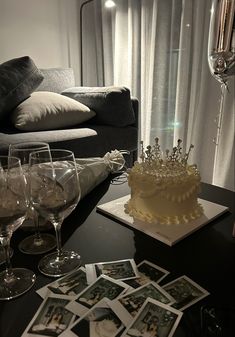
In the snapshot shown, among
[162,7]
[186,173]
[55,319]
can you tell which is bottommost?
[55,319]

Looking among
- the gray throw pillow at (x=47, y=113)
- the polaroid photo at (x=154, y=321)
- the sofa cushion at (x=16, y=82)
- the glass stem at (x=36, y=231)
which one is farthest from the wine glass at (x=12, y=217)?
the sofa cushion at (x=16, y=82)

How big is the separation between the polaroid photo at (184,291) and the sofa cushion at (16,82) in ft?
5.38

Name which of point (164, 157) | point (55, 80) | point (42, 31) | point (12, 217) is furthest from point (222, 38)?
point (42, 31)

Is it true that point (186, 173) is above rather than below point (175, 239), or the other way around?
above

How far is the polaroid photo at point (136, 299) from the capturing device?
46cm

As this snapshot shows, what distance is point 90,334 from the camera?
0.42 m

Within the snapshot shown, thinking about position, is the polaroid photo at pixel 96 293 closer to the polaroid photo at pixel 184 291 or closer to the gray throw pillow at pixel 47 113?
the polaroid photo at pixel 184 291

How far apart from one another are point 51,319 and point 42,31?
2.89 meters

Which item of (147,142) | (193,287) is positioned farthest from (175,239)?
(147,142)

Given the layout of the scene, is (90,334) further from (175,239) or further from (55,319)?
(175,239)

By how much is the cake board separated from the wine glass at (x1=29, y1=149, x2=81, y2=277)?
7.0 inches

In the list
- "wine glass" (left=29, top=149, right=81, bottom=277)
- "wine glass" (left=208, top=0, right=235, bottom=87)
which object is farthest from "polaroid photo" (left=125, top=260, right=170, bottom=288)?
"wine glass" (left=208, top=0, right=235, bottom=87)

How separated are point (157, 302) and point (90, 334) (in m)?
0.12

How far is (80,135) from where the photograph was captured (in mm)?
1772
